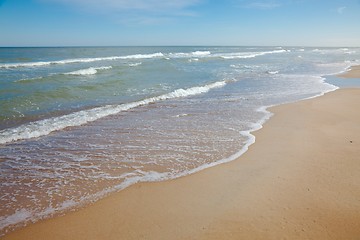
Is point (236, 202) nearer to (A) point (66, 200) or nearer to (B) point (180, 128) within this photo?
(A) point (66, 200)

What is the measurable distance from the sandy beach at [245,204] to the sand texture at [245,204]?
12mm

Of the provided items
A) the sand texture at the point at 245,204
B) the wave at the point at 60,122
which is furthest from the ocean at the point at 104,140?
the sand texture at the point at 245,204

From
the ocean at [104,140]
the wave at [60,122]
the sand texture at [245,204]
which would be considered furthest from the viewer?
the wave at [60,122]

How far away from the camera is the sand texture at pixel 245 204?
12.1 ft

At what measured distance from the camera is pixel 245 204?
434 centimetres

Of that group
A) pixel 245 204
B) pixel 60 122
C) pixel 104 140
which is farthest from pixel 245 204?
pixel 60 122

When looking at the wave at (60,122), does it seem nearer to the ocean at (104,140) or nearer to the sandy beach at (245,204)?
the ocean at (104,140)

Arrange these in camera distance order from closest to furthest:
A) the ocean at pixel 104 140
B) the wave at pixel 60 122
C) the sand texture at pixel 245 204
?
1. the sand texture at pixel 245 204
2. the ocean at pixel 104 140
3. the wave at pixel 60 122

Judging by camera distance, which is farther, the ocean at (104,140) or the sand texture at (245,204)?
the ocean at (104,140)

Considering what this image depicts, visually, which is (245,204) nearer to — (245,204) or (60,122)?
(245,204)

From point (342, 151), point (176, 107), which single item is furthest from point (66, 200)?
point (176, 107)

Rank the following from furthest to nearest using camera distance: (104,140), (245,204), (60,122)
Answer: (60,122), (104,140), (245,204)

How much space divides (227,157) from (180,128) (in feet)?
8.30

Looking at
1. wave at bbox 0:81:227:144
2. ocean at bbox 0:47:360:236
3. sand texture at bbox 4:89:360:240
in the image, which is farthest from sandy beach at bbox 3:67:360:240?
wave at bbox 0:81:227:144
